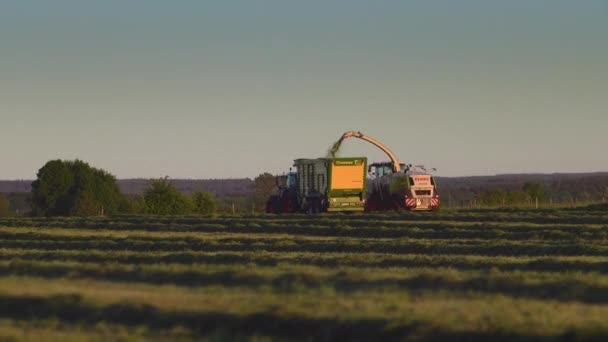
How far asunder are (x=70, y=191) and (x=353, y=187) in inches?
1936

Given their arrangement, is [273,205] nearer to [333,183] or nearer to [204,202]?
[333,183]

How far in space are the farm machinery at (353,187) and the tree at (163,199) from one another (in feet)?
100

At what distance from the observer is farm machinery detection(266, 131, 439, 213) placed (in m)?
59.9

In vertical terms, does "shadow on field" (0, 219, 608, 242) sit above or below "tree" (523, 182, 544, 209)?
below

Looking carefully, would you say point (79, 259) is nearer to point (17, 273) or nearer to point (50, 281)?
point (17, 273)

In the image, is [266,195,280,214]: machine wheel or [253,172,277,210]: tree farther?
Answer: [253,172,277,210]: tree

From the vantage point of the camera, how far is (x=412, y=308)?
1666 cm

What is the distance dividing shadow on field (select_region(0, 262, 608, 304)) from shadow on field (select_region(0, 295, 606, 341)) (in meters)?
2.78

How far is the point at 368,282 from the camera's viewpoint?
20703 millimetres

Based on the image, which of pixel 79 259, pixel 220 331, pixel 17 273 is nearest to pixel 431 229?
pixel 79 259

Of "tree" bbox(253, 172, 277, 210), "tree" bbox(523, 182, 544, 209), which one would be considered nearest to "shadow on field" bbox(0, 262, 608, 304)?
"tree" bbox(523, 182, 544, 209)

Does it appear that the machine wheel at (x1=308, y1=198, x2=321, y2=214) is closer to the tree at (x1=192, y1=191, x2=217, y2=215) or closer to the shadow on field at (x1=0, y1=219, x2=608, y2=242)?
the shadow on field at (x1=0, y1=219, x2=608, y2=242)

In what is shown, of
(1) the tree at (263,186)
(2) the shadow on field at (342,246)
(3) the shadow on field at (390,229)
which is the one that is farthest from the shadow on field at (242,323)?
(1) the tree at (263,186)

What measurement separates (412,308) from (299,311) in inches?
63.8
